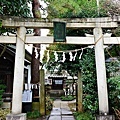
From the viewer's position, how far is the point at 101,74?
542 centimetres

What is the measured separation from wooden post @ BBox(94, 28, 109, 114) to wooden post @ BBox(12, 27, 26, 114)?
2.46 meters

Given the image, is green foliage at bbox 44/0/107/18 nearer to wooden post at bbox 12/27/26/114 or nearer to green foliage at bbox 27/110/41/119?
wooden post at bbox 12/27/26/114


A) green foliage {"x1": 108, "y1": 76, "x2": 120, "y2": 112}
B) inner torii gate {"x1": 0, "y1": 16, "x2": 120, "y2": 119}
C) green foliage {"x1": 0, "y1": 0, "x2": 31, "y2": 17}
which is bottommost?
green foliage {"x1": 108, "y1": 76, "x2": 120, "y2": 112}

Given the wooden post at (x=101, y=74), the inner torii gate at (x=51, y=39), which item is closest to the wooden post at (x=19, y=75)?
the inner torii gate at (x=51, y=39)

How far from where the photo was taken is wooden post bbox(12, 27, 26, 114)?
5246 mm

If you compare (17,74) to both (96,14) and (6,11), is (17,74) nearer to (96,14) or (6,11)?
(6,11)

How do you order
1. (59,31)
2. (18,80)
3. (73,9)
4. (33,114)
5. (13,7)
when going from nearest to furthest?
(18,80)
(59,31)
(13,7)
(73,9)
(33,114)

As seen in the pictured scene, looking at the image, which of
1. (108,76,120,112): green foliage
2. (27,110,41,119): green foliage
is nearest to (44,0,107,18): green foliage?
(108,76,120,112): green foliage

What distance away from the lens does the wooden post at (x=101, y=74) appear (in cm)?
525

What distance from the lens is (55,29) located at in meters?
5.64

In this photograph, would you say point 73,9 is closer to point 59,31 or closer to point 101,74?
point 59,31

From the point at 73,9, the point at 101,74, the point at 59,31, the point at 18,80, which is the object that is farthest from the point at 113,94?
the point at 73,9

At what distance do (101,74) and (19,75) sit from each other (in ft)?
8.63

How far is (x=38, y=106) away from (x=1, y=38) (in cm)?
379
